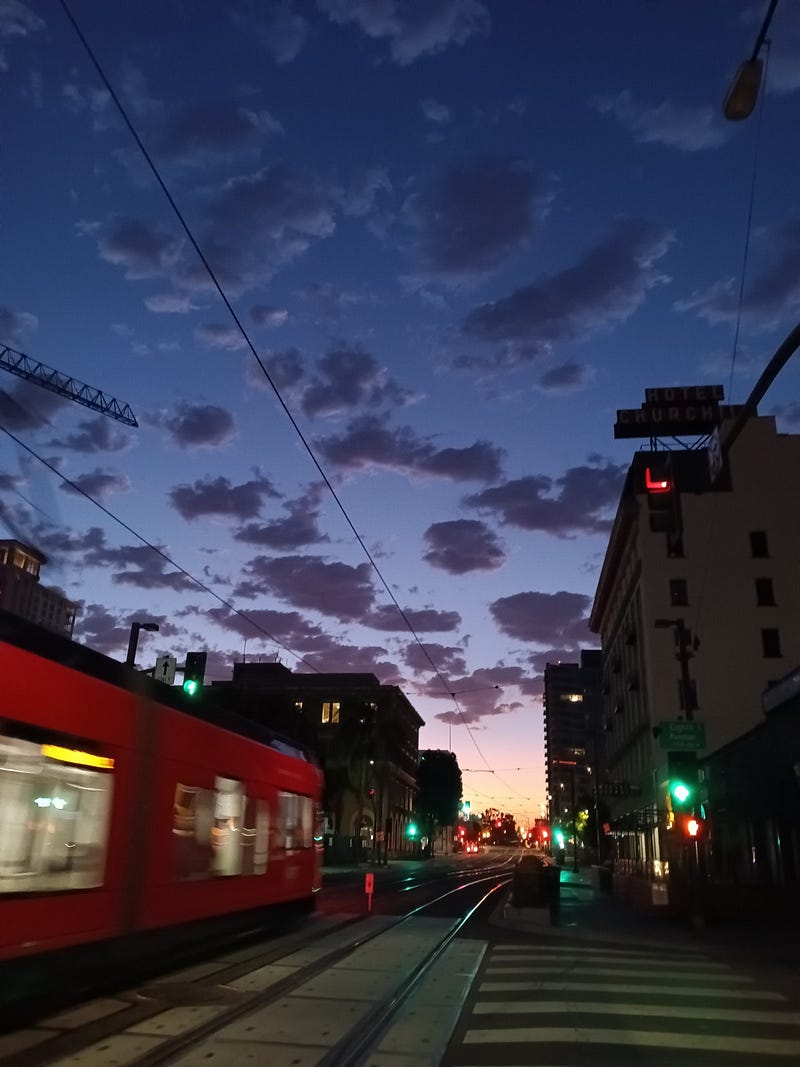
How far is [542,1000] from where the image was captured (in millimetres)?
10219

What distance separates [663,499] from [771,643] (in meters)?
47.9

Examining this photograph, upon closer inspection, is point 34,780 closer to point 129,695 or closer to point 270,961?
point 129,695

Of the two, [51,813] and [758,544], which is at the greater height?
[758,544]

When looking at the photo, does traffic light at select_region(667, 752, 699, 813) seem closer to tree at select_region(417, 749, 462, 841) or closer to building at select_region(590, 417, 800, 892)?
building at select_region(590, 417, 800, 892)

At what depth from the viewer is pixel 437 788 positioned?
5477 inches

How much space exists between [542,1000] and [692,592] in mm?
47377

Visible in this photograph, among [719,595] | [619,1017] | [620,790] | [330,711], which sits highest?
[719,595]

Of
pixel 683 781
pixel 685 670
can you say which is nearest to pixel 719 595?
pixel 685 670

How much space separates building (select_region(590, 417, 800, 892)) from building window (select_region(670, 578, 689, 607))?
0.24 feet

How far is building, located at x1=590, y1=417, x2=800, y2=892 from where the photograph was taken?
52094 mm

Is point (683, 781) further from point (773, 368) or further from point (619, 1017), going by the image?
point (773, 368)

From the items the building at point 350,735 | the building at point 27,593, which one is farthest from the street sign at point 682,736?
the building at point 350,735

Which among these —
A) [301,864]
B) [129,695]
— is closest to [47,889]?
[129,695]

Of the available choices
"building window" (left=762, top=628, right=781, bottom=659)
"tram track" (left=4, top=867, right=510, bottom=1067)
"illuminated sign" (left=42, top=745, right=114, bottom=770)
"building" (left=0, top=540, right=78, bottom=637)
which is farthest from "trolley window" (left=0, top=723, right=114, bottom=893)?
"building window" (left=762, top=628, right=781, bottom=659)
